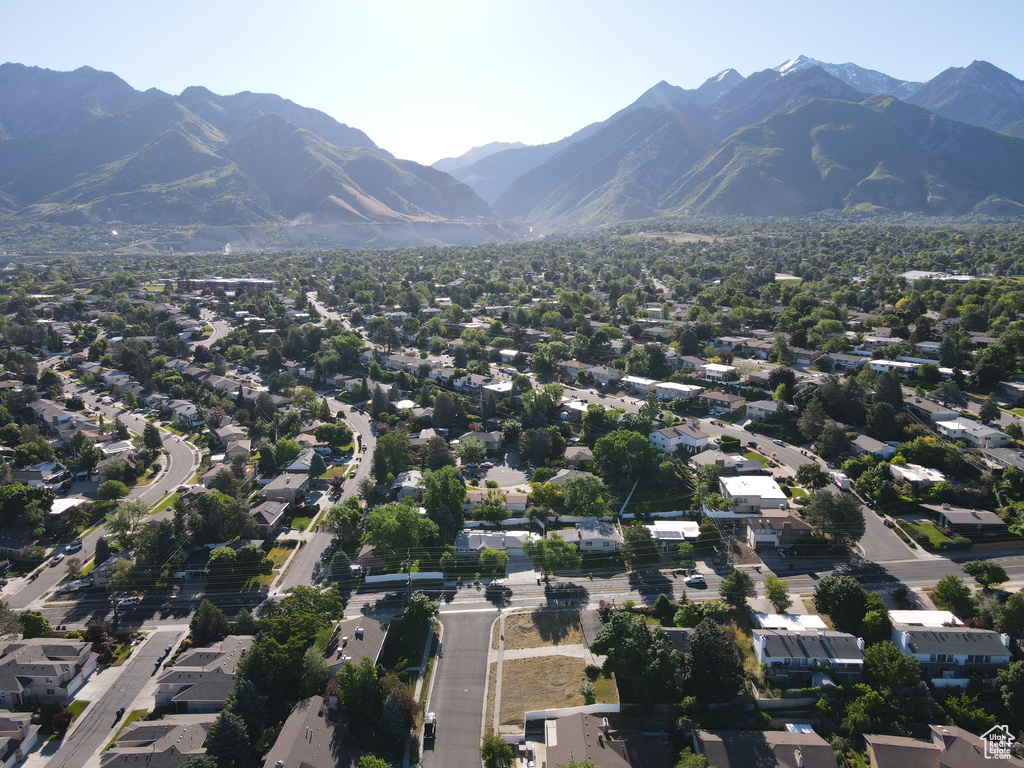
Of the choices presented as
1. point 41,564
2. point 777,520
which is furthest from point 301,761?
point 777,520

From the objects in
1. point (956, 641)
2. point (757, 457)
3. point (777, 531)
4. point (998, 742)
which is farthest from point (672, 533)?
point (998, 742)

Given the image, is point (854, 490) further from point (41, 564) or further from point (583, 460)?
point (41, 564)

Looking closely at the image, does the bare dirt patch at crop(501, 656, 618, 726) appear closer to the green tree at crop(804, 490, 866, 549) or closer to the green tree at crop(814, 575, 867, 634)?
the green tree at crop(814, 575, 867, 634)

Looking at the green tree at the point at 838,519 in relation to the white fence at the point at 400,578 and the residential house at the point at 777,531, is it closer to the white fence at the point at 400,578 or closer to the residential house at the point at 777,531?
the residential house at the point at 777,531

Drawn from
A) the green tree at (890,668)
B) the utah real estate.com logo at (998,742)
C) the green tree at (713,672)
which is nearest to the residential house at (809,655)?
the green tree at (890,668)

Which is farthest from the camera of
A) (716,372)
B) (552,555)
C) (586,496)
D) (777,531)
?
(716,372)

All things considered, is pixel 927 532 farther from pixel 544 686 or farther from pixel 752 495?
pixel 544 686

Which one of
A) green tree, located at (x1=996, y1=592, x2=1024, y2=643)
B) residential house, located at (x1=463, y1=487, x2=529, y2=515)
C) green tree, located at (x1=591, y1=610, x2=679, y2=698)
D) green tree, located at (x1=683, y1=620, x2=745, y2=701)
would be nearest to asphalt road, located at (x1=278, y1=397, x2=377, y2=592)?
residential house, located at (x1=463, y1=487, x2=529, y2=515)
